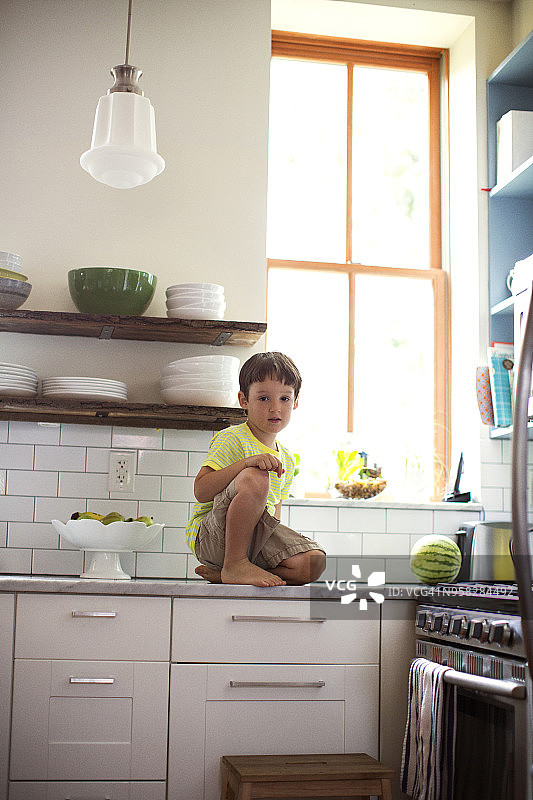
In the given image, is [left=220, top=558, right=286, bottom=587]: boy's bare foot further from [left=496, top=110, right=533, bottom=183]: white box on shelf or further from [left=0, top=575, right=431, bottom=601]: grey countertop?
[left=496, top=110, right=533, bottom=183]: white box on shelf

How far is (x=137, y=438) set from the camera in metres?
3.14

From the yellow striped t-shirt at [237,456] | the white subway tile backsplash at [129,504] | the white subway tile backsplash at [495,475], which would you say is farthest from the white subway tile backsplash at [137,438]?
the white subway tile backsplash at [495,475]

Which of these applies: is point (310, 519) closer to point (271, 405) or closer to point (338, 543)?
point (338, 543)

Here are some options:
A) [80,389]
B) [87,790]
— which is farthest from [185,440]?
[87,790]

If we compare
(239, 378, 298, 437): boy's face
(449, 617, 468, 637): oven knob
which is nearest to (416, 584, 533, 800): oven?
(449, 617, 468, 637): oven knob

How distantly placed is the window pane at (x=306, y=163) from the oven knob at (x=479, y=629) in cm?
195

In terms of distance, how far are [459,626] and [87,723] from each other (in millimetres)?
1038

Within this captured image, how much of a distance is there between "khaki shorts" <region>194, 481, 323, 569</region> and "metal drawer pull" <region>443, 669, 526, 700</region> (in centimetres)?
64

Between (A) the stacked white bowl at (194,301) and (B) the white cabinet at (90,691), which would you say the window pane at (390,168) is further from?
(B) the white cabinet at (90,691)

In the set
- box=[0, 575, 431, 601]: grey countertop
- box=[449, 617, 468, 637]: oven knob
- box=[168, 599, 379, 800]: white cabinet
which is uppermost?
box=[0, 575, 431, 601]: grey countertop

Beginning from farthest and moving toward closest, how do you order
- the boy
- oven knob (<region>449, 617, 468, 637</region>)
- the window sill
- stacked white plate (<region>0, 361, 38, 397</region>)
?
1. the window sill
2. stacked white plate (<region>0, 361, 38, 397</region>)
3. the boy
4. oven knob (<region>449, 617, 468, 637</region>)

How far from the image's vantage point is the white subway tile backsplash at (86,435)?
310 centimetres

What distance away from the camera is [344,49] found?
384cm

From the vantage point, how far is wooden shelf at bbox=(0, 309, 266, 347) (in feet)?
9.55
